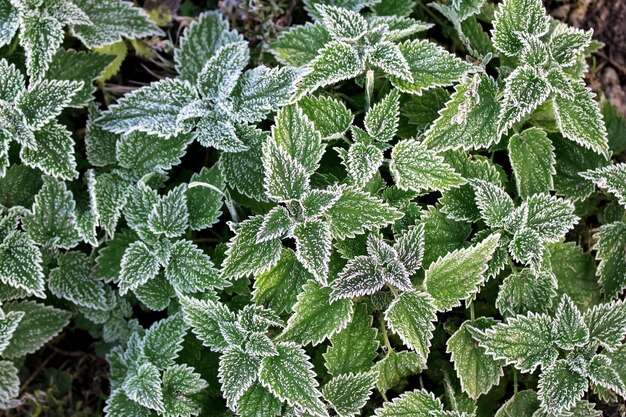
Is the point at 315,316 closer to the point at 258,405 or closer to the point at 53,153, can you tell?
the point at 258,405

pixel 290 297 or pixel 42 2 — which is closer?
pixel 290 297

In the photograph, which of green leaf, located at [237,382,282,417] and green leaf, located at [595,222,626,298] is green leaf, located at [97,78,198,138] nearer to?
green leaf, located at [237,382,282,417]

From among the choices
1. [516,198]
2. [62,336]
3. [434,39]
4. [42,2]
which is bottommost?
[62,336]

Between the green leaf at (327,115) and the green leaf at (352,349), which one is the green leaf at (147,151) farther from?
the green leaf at (352,349)

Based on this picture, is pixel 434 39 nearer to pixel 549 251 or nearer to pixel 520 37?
pixel 520 37

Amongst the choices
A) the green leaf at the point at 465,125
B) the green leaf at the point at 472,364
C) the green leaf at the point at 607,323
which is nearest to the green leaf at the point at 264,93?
the green leaf at the point at 465,125

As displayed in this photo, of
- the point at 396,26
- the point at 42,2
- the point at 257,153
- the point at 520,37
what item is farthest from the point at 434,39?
the point at 42,2

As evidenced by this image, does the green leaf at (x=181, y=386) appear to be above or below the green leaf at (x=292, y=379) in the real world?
below
